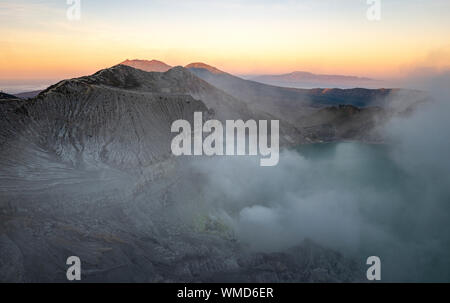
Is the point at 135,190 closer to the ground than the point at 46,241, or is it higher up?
higher up

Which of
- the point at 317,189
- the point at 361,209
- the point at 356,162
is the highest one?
the point at 356,162

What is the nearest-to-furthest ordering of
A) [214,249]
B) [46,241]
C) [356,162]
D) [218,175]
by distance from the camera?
[46,241], [214,249], [218,175], [356,162]

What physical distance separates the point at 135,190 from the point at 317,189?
28446mm

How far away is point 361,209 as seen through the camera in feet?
141

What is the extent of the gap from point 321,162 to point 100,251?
54.4 metres

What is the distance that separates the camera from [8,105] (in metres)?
44.2

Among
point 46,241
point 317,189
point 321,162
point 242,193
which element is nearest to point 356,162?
point 321,162

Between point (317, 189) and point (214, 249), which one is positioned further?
point (317, 189)

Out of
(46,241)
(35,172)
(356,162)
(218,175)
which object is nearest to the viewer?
(46,241)
